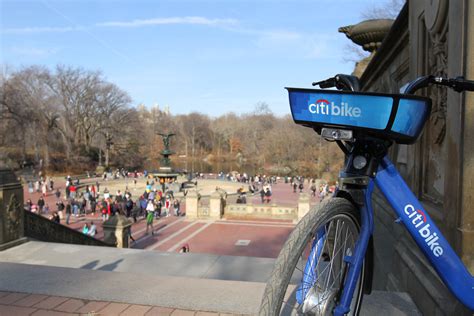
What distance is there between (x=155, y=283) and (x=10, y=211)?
363cm

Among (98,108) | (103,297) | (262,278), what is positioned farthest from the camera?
(98,108)

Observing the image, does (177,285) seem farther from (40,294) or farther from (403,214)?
(403,214)

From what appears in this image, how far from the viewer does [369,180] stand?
1.79 m

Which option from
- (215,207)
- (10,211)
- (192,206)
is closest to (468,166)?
(10,211)

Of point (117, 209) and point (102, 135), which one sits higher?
point (102, 135)

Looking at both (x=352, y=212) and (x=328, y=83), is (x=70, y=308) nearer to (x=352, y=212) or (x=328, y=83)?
(x=352, y=212)

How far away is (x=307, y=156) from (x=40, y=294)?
2507 inches

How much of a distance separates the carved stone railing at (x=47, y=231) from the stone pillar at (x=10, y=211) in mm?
1341

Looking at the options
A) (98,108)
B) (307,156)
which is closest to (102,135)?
(98,108)

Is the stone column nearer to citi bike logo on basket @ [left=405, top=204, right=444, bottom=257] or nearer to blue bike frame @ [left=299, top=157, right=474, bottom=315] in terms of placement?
blue bike frame @ [left=299, top=157, right=474, bottom=315]

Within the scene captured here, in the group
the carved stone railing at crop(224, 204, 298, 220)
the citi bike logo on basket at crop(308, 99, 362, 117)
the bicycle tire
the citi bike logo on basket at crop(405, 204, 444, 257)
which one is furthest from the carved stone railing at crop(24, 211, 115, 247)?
the carved stone railing at crop(224, 204, 298, 220)

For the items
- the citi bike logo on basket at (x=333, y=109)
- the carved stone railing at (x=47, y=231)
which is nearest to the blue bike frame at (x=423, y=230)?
the citi bike logo on basket at (x=333, y=109)

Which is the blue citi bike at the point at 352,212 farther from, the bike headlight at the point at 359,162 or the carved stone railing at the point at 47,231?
the carved stone railing at the point at 47,231

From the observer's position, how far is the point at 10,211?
5902 millimetres
